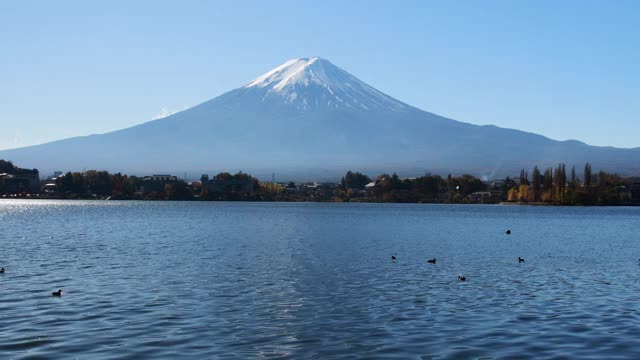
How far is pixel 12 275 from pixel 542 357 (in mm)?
25102

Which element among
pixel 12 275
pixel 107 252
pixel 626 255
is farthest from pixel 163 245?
pixel 626 255

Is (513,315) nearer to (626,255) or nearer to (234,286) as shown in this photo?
(234,286)

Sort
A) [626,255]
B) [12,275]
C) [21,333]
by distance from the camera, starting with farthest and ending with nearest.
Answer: [626,255] → [12,275] → [21,333]

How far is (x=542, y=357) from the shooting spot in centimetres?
2058

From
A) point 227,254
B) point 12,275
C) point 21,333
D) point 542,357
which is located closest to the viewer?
point 542,357

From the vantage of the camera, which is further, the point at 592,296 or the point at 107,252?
the point at 107,252

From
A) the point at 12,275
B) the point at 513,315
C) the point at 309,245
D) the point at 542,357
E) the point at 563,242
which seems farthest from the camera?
the point at 563,242

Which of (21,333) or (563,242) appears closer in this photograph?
(21,333)

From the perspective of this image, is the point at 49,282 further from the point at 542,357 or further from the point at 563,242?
the point at 563,242

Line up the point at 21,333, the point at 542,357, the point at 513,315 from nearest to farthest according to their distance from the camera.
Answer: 1. the point at 542,357
2. the point at 21,333
3. the point at 513,315

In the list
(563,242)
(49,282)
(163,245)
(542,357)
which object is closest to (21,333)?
(49,282)

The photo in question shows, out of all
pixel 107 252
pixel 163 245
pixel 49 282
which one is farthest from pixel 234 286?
pixel 163 245

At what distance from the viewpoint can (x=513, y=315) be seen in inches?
1049

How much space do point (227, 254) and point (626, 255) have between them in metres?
27.9
